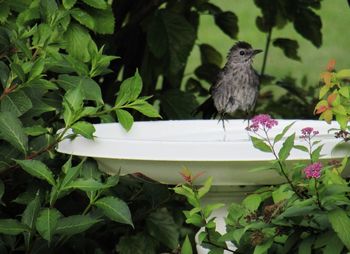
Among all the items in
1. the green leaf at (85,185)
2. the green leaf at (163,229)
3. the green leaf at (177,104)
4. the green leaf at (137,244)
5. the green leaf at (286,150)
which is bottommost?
the green leaf at (177,104)

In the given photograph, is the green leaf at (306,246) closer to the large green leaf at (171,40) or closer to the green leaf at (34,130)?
the green leaf at (34,130)

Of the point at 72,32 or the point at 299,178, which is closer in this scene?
the point at 299,178

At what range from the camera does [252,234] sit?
2695mm

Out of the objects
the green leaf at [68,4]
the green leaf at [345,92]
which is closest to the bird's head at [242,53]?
the green leaf at [68,4]

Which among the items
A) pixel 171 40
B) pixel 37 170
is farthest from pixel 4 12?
pixel 171 40

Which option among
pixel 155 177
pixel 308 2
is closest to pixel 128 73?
pixel 308 2

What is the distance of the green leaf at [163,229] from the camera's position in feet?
12.8

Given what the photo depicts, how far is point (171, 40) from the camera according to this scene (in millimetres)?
5078

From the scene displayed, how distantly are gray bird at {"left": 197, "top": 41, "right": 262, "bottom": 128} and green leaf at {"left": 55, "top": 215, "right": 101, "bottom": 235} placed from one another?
149 centimetres

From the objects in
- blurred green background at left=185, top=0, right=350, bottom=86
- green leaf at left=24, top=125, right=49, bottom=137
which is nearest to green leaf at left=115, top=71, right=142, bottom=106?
green leaf at left=24, top=125, right=49, bottom=137

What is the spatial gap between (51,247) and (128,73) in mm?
2435

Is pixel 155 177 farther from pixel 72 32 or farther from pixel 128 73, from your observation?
pixel 128 73

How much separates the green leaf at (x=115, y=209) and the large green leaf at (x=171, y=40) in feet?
6.49

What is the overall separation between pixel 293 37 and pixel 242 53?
10768 mm
